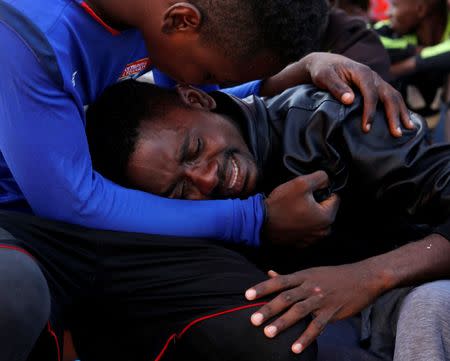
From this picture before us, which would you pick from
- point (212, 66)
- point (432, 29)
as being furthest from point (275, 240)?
point (432, 29)

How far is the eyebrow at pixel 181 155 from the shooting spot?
1.50 m

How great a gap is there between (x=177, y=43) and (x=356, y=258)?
0.69 m

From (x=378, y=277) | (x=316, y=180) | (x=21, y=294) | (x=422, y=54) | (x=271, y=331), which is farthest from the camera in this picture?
(x=422, y=54)

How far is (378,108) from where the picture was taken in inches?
63.5

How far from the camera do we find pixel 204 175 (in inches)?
58.7

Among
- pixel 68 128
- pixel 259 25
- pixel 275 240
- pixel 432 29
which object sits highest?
pixel 259 25

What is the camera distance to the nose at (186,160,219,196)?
1.49 metres

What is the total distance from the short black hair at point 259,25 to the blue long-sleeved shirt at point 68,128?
0.22 m

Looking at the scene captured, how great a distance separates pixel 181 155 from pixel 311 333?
0.50m

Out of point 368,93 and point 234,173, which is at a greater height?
point 368,93

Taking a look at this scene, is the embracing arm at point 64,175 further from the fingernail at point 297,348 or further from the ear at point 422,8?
the ear at point 422,8

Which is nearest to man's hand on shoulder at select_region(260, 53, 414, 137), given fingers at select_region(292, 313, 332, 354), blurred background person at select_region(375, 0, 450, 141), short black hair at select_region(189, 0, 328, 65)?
short black hair at select_region(189, 0, 328, 65)

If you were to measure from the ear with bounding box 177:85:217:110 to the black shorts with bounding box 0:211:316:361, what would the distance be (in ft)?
1.31

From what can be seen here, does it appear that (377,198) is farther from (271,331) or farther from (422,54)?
(422,54)
